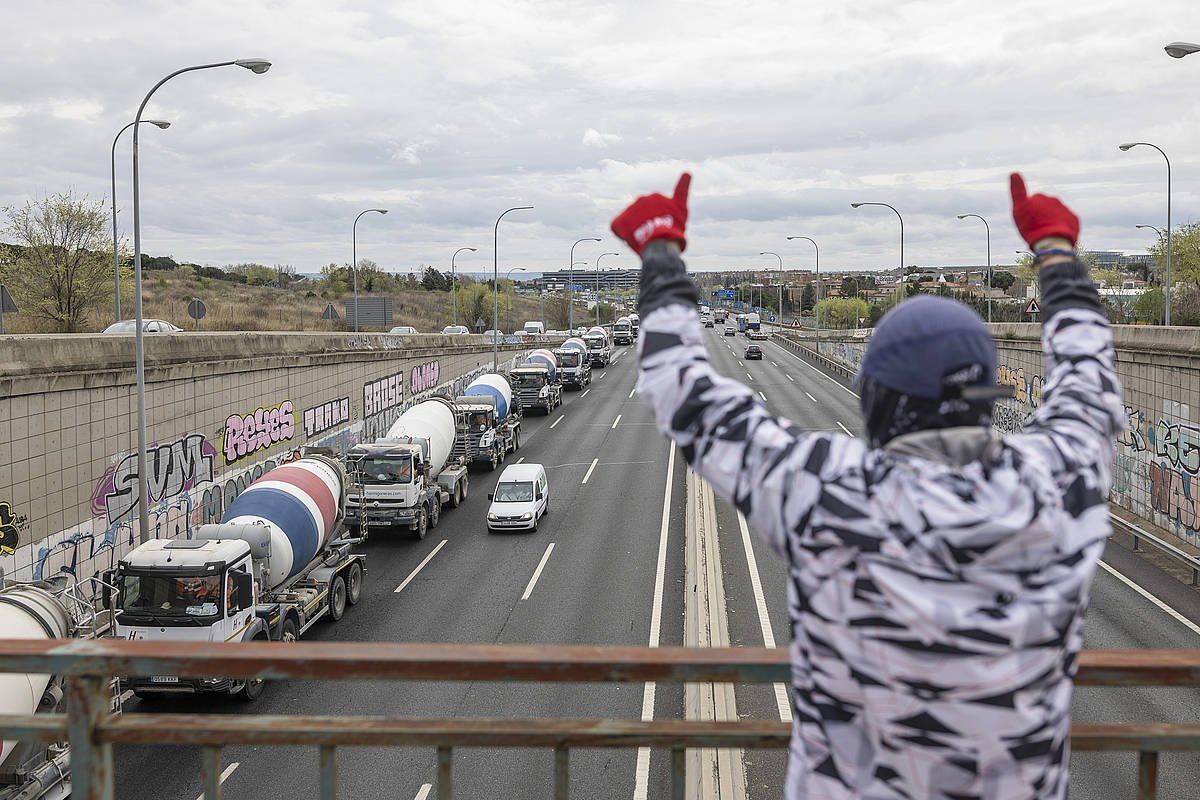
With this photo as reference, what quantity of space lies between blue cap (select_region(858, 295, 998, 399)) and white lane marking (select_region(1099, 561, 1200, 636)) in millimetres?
20788

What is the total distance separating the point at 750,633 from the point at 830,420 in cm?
3261

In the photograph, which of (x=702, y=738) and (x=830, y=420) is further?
(x=830, y=420)

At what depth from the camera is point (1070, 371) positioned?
2488 millimetres

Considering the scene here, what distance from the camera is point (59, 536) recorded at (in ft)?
68.6

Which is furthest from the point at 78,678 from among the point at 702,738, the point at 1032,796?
the point at 1032,796

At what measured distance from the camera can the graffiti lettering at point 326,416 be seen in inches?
1459

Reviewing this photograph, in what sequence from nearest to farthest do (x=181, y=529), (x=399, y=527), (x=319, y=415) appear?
(x=181, y=529) → (x=399, y=527) → (x=319, y=415)

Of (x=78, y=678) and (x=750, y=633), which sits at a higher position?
(x=78, y=678)

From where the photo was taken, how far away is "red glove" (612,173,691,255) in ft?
8.20

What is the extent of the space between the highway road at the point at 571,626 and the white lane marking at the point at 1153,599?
68 millimetres

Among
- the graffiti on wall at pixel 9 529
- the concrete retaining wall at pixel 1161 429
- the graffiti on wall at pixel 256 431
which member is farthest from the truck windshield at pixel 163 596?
the concrete retaining wall at pixel 1161 429

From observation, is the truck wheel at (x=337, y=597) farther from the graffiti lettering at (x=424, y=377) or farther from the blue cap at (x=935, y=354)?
the graffiti lettering at (x=424, y=377)

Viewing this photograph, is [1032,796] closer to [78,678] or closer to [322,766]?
[322,766]

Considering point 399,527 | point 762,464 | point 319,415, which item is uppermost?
point 762,464
